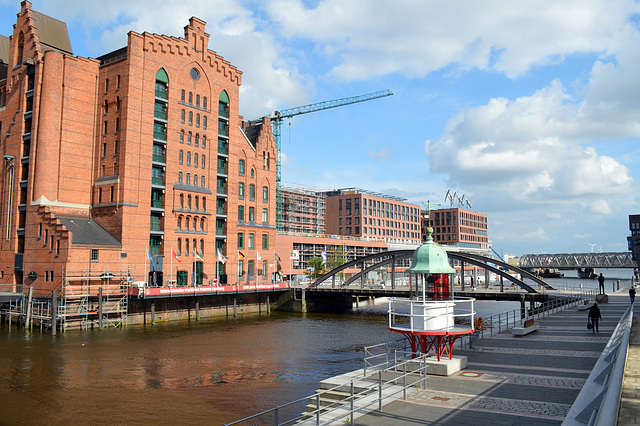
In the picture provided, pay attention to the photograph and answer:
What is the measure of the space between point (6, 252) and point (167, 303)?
64.4 feet

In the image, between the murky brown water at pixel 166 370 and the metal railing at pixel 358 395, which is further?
the murky brown water at pixel 166 370

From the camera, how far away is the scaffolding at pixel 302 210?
126m

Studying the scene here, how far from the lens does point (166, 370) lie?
30.0m

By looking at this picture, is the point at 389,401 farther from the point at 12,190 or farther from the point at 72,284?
the point at 12,190

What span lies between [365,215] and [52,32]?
8913 cm

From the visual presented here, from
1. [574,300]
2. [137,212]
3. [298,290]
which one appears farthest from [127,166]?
[574,300]

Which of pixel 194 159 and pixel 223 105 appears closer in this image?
pixel 194 159

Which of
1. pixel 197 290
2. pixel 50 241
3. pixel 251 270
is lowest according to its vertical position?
pixel 197 290

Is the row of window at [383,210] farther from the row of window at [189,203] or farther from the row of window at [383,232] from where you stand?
the row of window at [189,203]

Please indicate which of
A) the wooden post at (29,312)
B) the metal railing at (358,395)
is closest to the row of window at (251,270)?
the wooden post at (29,312)

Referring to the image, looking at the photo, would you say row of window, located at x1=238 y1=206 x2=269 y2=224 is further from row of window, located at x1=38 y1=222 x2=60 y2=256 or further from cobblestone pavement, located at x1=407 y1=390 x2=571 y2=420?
cobblestone pavement, located at x1=407 y1=390 x2=571 y2=420

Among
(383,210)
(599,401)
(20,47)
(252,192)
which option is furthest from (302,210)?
(599,401)

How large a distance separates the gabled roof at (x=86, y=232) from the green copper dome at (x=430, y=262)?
3994 cm

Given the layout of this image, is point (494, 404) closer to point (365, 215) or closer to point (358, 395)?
point (358, 395)
